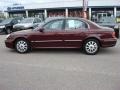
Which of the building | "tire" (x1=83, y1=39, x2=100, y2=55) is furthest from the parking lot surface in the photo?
the building

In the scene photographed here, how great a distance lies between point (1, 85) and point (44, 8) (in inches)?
2284

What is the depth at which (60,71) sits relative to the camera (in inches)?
290

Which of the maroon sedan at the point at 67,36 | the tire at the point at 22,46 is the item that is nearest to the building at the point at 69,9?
the maroon sedan at the point at 67,36

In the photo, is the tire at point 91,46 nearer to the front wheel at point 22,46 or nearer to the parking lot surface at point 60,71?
the parking lot surface at point 60,71

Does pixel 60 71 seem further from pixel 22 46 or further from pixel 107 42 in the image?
pixel 22 46

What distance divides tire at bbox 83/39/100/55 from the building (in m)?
43.3

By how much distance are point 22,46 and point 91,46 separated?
2917 mm

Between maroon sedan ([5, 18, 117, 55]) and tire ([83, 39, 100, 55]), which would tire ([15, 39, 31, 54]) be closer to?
maroon sedan ([5, 18, 117, 55])

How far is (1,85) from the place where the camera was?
6113 mm

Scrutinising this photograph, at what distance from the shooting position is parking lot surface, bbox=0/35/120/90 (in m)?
6.01

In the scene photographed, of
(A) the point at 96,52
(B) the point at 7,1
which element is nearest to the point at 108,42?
(A) the point at 96,52

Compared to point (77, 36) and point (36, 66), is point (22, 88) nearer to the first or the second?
point (36, 66)

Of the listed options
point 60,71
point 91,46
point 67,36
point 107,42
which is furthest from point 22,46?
point 60,71

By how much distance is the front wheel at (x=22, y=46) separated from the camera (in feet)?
35.3
